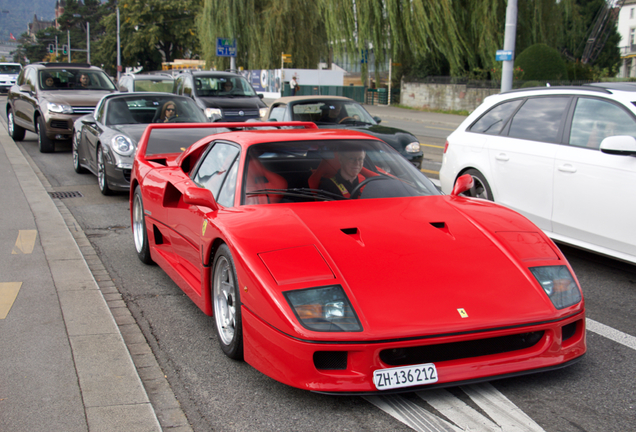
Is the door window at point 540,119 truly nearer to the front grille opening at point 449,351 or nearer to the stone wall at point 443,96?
the front grille opening at point 449,351

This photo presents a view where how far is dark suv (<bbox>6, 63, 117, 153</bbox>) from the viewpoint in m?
14.3

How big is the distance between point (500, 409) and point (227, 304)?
1.63m

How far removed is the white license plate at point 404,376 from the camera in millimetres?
2953

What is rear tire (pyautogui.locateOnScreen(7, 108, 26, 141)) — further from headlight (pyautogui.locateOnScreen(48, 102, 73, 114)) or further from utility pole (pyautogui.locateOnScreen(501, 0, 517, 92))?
utility pole (pyautogui.locateOnScreen(501, 0, 517, 92))

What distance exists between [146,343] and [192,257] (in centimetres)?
66

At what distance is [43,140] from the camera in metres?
14.7

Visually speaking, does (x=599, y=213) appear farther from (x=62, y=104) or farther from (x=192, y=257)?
(x=62, y=104)

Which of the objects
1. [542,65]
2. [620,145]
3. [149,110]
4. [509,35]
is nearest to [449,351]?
[620,145]

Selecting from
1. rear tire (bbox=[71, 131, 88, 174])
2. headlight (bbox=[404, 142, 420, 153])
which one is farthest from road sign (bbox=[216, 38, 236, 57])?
headlight (bbox=[404, 142, 420, 153])

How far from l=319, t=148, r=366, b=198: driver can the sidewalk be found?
158cm

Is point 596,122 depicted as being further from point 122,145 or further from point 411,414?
point 122,145

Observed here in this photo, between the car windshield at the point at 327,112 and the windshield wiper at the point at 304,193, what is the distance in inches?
291

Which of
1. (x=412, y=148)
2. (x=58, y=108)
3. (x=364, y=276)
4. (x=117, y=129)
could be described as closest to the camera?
(x=364, y=276)

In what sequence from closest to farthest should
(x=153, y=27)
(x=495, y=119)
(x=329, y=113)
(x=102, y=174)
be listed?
(x=495, y=119), (x=102, y=174), (x=329, y=113), (x=153, y=27)
